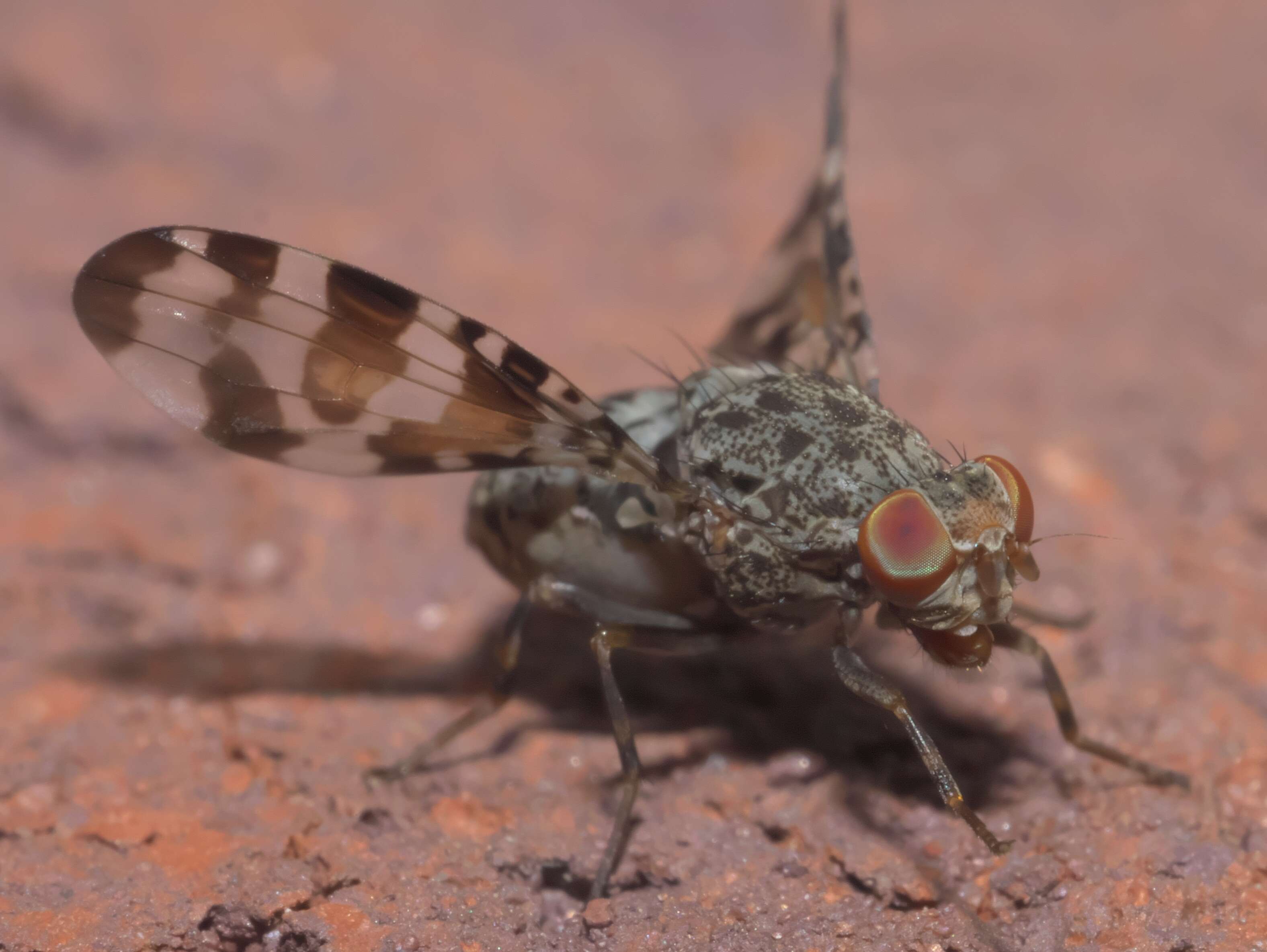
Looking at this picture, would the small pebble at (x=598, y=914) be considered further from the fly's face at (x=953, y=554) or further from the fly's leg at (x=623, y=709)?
the fly's face at (x=953, y=554)

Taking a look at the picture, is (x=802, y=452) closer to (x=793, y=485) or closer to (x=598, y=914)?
(x=793, y=485)

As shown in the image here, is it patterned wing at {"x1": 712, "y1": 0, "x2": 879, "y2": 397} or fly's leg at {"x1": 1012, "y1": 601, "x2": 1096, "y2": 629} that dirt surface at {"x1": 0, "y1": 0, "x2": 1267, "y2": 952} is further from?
patterned wing at {"x1": 712, "y1": 0, "x2": 879, "y2": 397}

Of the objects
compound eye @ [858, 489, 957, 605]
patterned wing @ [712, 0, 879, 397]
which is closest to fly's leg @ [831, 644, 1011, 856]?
compound eye @ [858, 489, 957, 605]

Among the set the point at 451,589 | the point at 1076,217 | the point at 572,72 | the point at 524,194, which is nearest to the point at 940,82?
the point at 1076,217

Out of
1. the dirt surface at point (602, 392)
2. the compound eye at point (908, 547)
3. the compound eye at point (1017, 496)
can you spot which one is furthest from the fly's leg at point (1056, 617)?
the compound eye at point (908, 547)

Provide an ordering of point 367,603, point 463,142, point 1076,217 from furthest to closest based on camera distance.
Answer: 1. point 463,142
2. point 1076,217
3. point 367,603

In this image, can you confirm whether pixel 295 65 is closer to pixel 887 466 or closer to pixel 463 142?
pixel 463 142
